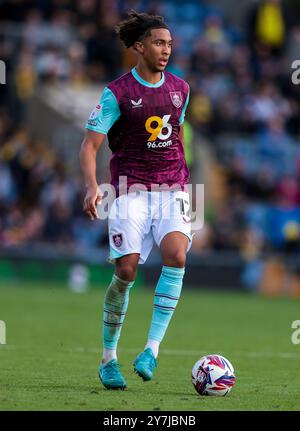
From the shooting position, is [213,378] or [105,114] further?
[105,114]

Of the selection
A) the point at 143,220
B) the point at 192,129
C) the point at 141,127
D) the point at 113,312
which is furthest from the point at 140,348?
the point at 192,129

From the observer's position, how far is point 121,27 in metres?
8.54

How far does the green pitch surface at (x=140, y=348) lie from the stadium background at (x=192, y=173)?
0.07 m

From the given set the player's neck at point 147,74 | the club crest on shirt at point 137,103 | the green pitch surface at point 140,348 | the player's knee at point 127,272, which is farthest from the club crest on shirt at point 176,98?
the green pitch surface at point 140,348

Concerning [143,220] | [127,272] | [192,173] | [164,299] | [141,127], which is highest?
[141,127]

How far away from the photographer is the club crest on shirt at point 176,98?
8523 mm

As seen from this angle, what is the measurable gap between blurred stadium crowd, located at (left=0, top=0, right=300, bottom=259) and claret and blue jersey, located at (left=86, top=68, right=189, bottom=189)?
11.5 m

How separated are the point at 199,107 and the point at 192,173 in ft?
4.82

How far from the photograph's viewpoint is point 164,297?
27.2 ft

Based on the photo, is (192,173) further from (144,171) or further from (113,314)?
(113,314)

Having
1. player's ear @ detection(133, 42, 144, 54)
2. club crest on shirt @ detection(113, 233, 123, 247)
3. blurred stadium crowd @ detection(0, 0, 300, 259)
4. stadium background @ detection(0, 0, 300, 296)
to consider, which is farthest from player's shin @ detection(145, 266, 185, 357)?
blurred stadium crowd @ detection(0, 0, 300, 259)

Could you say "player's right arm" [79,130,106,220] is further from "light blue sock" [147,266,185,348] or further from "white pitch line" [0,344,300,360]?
"white pitch line" [0,344,300,360]

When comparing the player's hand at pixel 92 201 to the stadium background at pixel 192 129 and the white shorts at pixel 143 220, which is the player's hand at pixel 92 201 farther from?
the stadium background at pixel 192 129

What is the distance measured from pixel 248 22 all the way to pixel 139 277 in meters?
8.96
